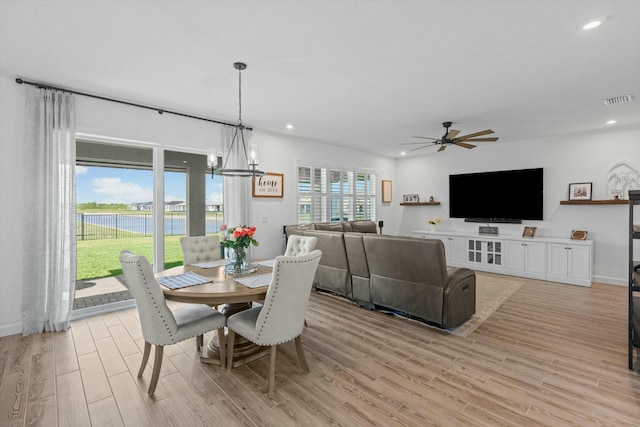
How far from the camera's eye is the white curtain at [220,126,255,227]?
4.71m

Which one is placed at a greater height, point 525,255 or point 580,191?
point 580,191

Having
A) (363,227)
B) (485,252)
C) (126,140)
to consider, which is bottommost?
(485,252)

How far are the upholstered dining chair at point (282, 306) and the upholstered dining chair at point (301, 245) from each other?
3.34 ft

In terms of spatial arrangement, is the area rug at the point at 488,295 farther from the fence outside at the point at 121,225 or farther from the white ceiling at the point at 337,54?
the fence outside at the point at 121,225

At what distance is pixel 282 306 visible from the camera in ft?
7.05

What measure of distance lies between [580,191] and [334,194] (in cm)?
458

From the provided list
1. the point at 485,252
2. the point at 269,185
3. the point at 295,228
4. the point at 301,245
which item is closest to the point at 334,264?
the point at 301,245

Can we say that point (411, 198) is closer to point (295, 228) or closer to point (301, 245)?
point (295, 228)

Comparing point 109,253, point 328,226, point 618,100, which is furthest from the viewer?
point 328,226

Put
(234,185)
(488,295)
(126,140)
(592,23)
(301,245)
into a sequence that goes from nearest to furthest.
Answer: (592,23) < (301,245) < (126,140) < (488,295) < (234,185)

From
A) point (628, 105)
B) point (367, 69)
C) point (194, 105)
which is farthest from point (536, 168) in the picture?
point (194, 105)

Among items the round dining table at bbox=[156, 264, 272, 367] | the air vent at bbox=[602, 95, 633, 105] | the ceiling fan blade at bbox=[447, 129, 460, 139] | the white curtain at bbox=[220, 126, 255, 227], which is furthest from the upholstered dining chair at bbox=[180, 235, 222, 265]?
the air vent at bbox=[602, 95, 633, 105]

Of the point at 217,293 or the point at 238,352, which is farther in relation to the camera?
the point at 238,352

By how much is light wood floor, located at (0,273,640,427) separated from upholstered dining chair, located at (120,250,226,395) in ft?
1.07
